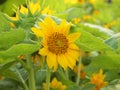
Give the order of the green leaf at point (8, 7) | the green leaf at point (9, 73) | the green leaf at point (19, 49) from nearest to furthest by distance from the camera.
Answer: the green leaf at point (19, 49) < the green leaf at point (9, 73) < the green leaf at point (8, 7)

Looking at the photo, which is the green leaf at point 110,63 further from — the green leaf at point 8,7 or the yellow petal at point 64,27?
the green leaf at point 8,7

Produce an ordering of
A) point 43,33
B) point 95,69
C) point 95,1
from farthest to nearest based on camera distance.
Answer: point 95,1 → point 95,69 → point 43,33

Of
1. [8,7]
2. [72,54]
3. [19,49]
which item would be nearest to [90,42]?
[72,54]

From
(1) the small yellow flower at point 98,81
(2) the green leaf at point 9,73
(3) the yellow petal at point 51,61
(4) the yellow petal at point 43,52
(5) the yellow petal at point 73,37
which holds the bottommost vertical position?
(1) the small yellow flower at point 98,81

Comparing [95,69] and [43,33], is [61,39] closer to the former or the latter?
[43,33]

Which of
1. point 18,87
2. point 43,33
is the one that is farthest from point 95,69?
point 43,33

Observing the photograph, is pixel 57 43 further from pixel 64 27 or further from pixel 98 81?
pixel 98 81

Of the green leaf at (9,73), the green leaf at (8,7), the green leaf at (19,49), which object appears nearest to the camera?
the green leaf at (19,49)

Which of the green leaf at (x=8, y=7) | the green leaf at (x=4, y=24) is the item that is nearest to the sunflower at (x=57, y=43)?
the green leaf at (x=4, y=24)
